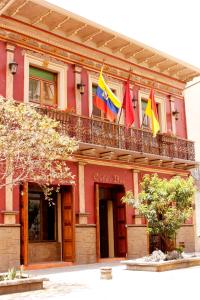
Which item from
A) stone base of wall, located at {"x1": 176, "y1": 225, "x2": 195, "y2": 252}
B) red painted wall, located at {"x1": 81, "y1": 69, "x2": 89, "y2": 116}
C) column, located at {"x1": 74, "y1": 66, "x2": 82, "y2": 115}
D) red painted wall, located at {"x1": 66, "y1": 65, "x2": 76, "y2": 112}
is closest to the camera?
red painted wall, located at {"x1": 66, "y1": 65, "x2": 76, "y2": 112}

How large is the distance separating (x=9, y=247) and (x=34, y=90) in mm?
5765

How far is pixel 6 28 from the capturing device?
15.4m

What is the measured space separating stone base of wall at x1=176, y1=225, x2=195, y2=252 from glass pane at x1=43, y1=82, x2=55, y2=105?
8.64m

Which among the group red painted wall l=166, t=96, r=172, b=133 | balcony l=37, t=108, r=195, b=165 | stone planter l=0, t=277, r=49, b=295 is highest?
red painted wall l=166, t=96, r=172, b=133

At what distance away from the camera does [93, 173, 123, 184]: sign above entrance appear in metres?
17.4

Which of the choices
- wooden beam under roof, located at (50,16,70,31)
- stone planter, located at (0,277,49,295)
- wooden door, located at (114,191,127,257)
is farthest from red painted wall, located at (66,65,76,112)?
stone planter, located at (0,277,49,295)

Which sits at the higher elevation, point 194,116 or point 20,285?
point 194,116

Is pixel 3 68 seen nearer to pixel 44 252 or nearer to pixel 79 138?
pixel 79 138

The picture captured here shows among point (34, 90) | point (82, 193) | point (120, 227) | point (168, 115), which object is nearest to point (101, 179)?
point (82, 193)

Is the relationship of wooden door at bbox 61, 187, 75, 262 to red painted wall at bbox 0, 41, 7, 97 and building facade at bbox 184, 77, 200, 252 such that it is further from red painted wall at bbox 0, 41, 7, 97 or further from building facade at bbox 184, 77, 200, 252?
building facade at bbox 184, 77, 200, 252

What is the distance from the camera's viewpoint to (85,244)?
645 inches

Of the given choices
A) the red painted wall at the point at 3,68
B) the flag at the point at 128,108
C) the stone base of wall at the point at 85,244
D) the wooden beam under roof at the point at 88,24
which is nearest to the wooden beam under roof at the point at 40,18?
the wooden beam under roof at the point at 88,24

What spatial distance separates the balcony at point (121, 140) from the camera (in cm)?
1614

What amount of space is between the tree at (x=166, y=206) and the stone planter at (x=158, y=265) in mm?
685
